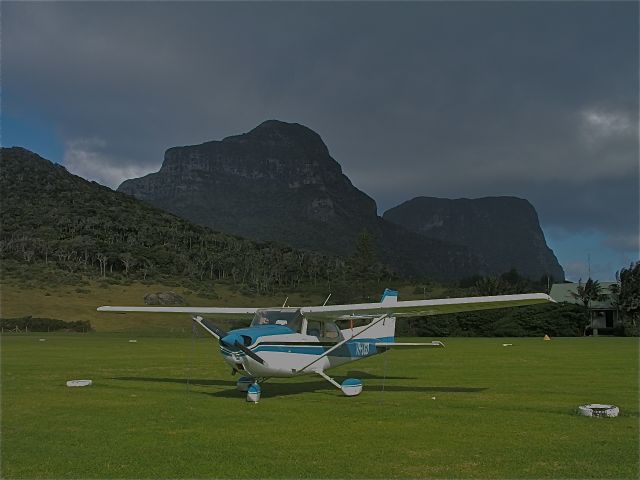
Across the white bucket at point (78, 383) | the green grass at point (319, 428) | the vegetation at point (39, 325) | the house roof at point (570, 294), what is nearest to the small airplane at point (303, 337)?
the green grass at point (319, 428)

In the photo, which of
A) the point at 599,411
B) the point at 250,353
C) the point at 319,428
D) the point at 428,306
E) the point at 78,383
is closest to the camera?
the point at 319,428

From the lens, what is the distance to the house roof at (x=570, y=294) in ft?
250

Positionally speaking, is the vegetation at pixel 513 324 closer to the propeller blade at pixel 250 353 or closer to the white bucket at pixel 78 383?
the white bucket at pixel 78 383

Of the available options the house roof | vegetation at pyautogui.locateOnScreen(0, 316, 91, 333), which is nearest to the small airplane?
vegetation at pyautogui.locateOnScreen(0, 316, 91, 333)

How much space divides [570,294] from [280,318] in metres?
76.5

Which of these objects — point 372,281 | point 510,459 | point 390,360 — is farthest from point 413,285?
point 510,459

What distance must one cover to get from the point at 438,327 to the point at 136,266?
6171 cm

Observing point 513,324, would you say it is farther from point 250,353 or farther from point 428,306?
point 250,353

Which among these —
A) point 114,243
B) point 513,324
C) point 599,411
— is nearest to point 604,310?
point 513,324

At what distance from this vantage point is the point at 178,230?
129125 millimetres

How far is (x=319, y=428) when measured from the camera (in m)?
9.45

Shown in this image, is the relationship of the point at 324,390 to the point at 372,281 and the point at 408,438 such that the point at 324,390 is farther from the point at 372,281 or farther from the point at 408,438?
the point at 372,281

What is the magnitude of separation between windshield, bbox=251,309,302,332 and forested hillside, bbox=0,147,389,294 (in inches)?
2863

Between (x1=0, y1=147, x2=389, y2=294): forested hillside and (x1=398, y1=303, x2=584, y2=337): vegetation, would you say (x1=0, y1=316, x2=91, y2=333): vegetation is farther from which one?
(x1=398, y1=303, x2=584, y2=337): vegetation
